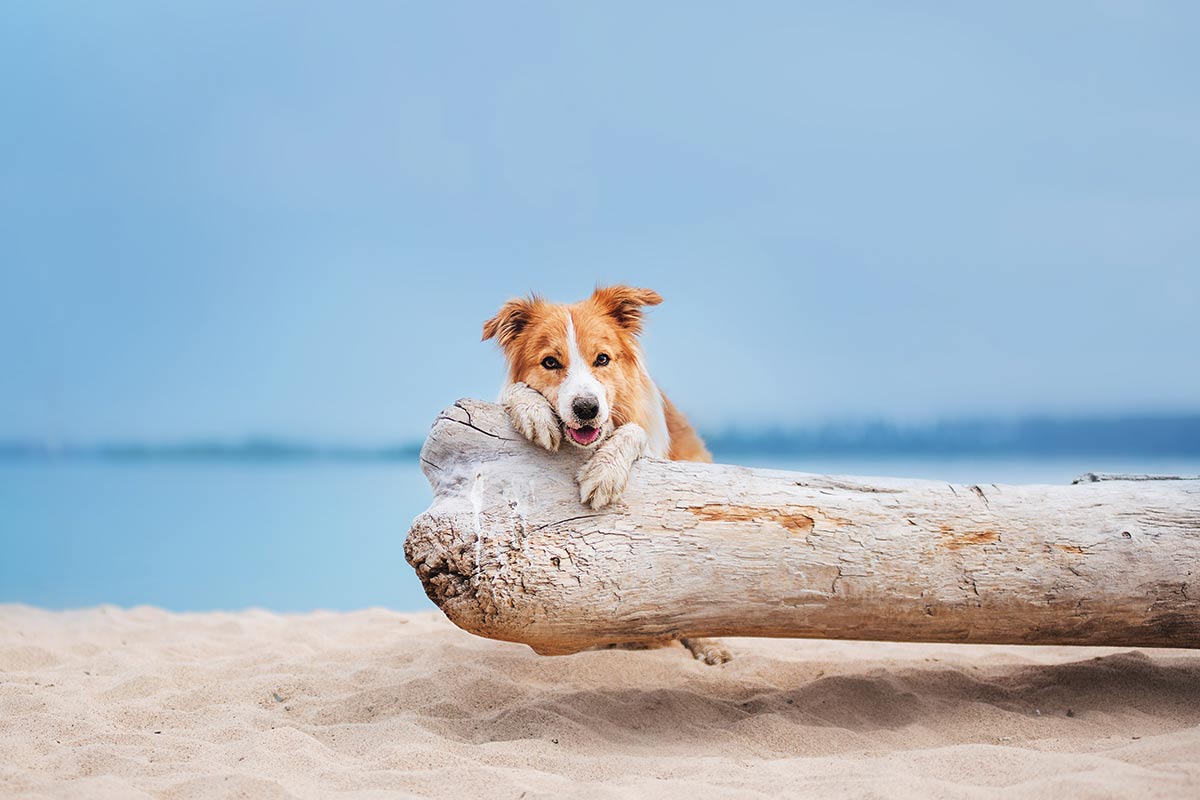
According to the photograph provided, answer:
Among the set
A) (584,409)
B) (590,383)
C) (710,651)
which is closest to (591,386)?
(590,383)

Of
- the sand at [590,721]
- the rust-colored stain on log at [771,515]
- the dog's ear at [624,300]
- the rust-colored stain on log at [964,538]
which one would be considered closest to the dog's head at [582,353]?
the dog's ear at [624,300]

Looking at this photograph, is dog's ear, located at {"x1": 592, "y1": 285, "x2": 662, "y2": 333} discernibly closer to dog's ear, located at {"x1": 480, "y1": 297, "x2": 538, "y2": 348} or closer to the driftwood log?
dog's ear, located at {"x1": 480, "y1": 297, "x2": 538, "y2": 348}

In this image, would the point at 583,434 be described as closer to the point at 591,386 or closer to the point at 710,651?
the point at 591,386

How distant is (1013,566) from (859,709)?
774 millimetres

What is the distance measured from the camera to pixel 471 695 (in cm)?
354

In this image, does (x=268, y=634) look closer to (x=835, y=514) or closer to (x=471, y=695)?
(x=471, y=695)

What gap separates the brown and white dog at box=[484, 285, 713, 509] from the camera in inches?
125

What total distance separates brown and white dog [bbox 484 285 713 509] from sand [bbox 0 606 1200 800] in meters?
0.88

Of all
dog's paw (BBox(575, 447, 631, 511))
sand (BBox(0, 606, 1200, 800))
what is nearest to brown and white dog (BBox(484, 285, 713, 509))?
dog's paw (BBox(575, 447, 631, 511))

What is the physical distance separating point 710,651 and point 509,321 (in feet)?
5.76

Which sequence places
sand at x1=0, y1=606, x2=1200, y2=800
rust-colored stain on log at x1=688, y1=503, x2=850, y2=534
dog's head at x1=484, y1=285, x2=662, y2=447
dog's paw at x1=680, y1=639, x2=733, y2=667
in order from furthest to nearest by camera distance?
dog's paw at x1=680, y1=639, x2=733, y2=667
dog's head at x1=484, y1=285, x2=662, y2=447
rust-colored stain on log at x1=688, y1=503, x2=850, y2=534
sand at x1=0, y1=606, x2=1200, y2=800

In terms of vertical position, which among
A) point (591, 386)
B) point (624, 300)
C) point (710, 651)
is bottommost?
point (710, 651)

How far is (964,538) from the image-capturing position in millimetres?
3033

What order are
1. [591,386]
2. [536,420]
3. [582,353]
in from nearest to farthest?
[536,420] → [591,386] → [582,353]
